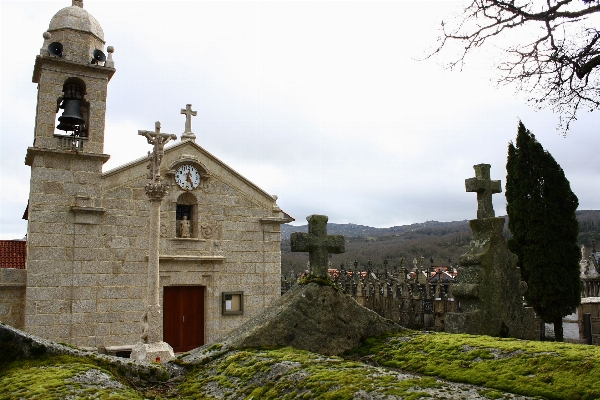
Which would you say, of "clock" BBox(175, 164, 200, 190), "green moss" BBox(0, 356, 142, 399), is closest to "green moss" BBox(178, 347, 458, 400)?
"green moss" BBox(0, 356, 142, 399)

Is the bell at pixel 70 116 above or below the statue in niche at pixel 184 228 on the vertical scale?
above

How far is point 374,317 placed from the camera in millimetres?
5250

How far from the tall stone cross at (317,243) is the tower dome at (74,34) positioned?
11.4 m

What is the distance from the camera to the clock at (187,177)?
15688 mm

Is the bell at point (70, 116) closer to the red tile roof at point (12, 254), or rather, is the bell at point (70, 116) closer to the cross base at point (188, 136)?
the cross base at point (188, 136)

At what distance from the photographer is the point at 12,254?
48.1 ft

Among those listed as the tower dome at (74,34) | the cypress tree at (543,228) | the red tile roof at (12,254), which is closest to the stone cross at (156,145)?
the tower dome at (74,34)

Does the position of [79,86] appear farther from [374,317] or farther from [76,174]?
[374,317]

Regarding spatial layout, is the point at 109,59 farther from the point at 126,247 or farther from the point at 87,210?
the point at 126,247

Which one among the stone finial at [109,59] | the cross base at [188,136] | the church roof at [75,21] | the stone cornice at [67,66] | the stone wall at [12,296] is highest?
the church roof at [75,21]

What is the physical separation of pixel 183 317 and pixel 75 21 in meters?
9.20

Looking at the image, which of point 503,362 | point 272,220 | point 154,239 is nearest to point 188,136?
point 272,220

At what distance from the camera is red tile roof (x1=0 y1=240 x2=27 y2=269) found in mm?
14289

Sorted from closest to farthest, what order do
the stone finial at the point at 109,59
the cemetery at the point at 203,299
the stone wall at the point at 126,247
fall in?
the cemetery at the point at 203,299, the stone wall at the point at 126,247, the stone finial at the point at 109,59
